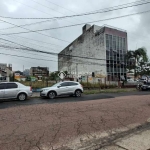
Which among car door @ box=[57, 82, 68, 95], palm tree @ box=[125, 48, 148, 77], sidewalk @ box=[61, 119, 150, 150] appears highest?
palm tree @ box=[125, 48, 148, 77]

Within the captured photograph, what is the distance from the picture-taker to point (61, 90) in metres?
16.7

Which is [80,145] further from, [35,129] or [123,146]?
[35,129]

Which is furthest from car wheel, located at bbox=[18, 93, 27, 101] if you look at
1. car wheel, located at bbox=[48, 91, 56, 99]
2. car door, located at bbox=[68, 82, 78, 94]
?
car door, located at bbox=[68, 82, 78, 94]

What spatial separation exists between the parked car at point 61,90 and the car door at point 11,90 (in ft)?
8.78

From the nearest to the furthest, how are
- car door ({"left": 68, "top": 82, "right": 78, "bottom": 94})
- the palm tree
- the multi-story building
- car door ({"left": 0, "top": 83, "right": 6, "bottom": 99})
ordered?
car door ({"left": 0, "top": 83, "right": 6, "bottom": 99}), car door ({"left": 68, "top": 82, "right": 78, "bottom": 94}), the palm tree, the multi-story building

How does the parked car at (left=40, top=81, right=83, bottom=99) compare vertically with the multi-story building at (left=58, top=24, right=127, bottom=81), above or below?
below

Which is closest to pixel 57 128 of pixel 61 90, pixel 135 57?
pixel 61 90

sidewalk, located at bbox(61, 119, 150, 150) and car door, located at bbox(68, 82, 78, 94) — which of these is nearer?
sidewalk, located at bbox(61, 119, 150, 150)

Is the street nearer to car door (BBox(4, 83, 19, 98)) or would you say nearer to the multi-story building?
car door (BBox(4, 83, 19, 98))

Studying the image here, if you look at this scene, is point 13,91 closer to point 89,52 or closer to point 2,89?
point 2,89

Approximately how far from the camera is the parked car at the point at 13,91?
46.3ft

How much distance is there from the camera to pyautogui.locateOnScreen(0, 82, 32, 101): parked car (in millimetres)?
14117

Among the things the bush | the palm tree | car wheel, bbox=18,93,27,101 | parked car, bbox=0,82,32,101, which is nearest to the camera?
parked car, bbox=0,82,32,101

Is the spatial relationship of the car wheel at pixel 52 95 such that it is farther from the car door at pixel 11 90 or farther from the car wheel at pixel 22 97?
the car door at pixel 11 90
